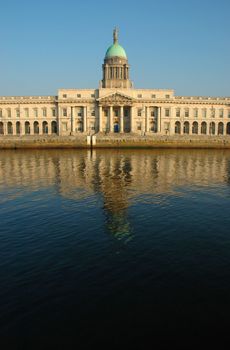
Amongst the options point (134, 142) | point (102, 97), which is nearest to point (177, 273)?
point (134, 142)

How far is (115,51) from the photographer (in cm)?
12281

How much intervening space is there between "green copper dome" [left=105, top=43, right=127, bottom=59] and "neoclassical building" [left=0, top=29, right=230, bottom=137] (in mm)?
5051

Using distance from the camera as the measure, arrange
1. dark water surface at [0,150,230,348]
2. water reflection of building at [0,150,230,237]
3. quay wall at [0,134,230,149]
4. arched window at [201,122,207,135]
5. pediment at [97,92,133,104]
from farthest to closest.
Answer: arched window at [201,122,207,135], pediment at [97,92,133,104], quay wall at [0,134,230,149], water reflection of building at [0,150,230,237], dark water surface at [0,150,230,348]

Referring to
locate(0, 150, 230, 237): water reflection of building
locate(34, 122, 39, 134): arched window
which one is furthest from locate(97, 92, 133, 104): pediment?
locate(0, 150, 230, 237): water reflection of building

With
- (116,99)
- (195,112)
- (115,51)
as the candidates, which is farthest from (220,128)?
(115,51)

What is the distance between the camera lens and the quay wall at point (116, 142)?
85.5 meters

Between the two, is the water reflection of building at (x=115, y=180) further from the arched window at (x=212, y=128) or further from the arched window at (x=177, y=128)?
the arched window at (x=212, y=128)

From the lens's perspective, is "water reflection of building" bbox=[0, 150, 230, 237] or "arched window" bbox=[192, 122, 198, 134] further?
"arched window" bbox=[192, 122, 198, 134]

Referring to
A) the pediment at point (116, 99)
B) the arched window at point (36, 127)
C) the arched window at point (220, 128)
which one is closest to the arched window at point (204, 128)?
the arched window at point (220, 128)

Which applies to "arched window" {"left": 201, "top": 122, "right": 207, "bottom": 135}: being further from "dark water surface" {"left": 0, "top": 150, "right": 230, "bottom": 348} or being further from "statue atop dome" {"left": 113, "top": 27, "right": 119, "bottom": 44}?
"dark water surface" {"left": 0, "top": 150, "right": 230, "bottom": 348}

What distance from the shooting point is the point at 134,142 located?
282 feet

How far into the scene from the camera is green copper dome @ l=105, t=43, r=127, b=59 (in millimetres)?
122500

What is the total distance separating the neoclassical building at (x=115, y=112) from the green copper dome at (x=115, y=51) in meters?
5.05

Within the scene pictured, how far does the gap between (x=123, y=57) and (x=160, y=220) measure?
113 meters
